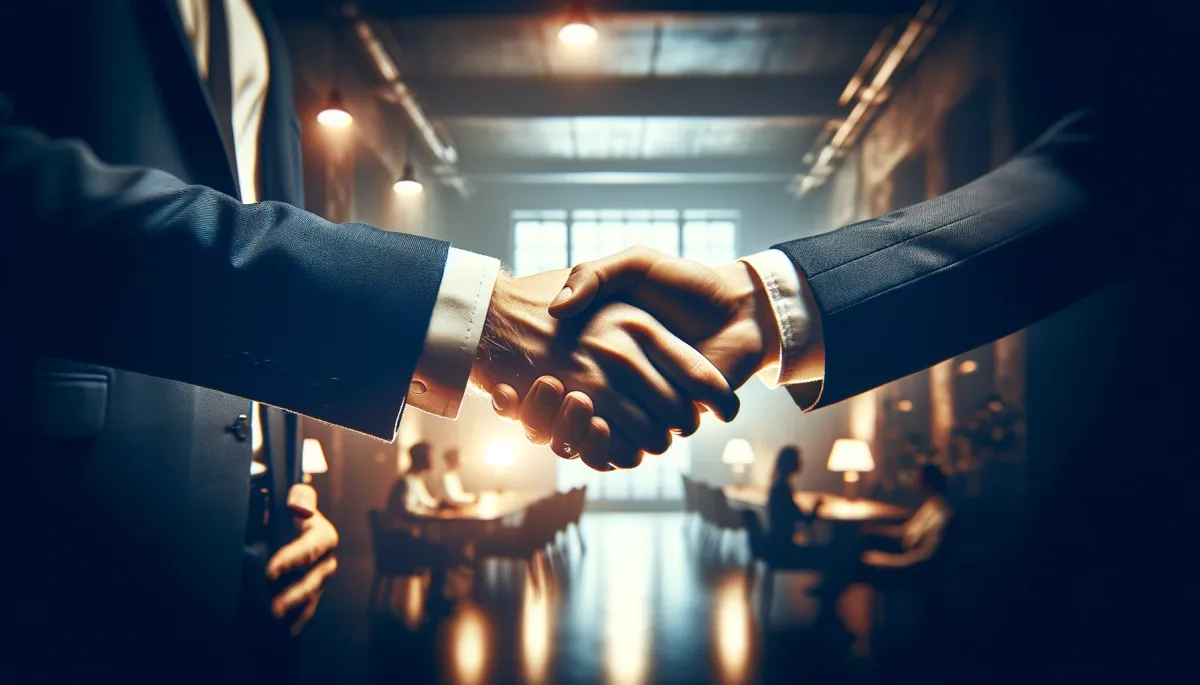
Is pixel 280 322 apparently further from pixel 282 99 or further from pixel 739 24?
pixel 739 24

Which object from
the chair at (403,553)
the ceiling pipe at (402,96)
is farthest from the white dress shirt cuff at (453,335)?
the ceiling pipe at (402,96)

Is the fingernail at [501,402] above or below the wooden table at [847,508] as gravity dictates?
above

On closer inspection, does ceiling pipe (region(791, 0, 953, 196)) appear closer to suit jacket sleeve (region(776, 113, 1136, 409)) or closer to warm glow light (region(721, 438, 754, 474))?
warm glow light (region(721, 438, 754, 474))

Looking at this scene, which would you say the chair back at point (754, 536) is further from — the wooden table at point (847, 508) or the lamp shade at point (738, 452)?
the lamp shade at point (738, 452)

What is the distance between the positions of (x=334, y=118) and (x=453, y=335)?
63.7 inches

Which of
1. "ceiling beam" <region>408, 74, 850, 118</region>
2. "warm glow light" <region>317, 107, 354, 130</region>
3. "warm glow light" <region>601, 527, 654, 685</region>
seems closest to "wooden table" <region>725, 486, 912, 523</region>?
"warm glow light" <region>601, 527, 654, 685</region>

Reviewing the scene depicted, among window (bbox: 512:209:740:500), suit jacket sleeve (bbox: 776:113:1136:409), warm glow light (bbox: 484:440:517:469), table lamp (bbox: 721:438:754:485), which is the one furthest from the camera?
window (bbox: 512:209:740:500)

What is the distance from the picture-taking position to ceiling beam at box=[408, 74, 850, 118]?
7.70 meters

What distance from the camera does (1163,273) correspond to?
1.91 metres

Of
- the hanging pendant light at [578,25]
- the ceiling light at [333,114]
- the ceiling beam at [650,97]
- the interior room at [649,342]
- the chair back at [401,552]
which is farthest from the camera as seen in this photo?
the ceiling beam at [650,97]

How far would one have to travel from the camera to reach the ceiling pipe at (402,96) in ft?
20.0

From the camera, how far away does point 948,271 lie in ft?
3.79

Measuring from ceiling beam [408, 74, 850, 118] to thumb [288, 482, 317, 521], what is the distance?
678cm

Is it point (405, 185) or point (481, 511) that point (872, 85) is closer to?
point (405, 185)
